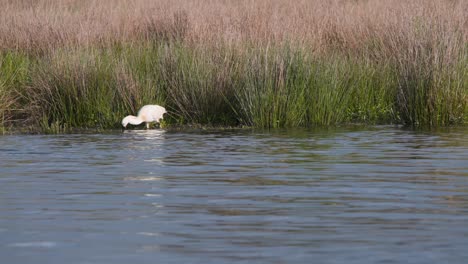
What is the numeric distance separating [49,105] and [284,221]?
854 cm

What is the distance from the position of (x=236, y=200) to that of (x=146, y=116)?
606cm

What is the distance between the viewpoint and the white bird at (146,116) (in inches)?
544

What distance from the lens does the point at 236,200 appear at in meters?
7.92

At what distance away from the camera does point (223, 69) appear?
15023 mm

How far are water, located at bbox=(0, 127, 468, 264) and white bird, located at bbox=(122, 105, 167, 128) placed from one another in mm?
882

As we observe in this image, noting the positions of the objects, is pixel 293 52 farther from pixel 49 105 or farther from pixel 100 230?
pixel 100 230

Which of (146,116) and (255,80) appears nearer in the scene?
(146,116)

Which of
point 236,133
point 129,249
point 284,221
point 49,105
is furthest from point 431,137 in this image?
point 129,249

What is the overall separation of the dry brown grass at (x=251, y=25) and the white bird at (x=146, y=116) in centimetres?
186

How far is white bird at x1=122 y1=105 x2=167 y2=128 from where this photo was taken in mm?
13820

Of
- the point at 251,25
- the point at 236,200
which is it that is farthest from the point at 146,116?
the point at 236,200

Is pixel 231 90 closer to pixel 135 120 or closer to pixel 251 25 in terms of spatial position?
pixel 135 120

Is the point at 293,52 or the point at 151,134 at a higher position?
the point at 293,52

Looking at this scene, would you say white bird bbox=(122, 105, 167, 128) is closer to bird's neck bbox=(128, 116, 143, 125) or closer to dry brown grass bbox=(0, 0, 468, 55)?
bird's neck bbox=(128, 116, 143, 125)
